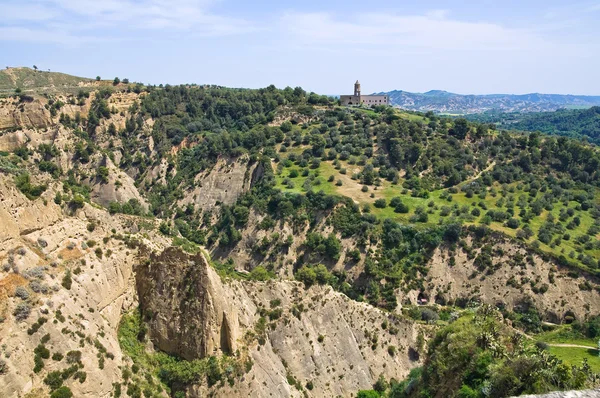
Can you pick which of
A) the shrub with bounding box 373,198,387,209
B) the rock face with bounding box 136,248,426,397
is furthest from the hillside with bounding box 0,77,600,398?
the shrub with bounding box 373,198,387,209

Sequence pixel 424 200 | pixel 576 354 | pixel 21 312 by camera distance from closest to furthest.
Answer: pixel 21 312, pixel 576 354, pixel 424 200

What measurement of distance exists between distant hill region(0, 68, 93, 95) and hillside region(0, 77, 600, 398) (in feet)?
48.4

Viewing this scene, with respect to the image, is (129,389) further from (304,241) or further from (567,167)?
(567,167)

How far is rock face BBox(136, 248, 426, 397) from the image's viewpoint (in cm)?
3142

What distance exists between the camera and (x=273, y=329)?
126 ft

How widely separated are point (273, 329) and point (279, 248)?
121ft

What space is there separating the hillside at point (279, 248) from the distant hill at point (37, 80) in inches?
581

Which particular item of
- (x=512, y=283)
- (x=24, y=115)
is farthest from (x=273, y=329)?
(x=24, y=115)

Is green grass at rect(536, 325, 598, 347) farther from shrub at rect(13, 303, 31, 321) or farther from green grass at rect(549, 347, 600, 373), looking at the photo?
shrub at rect(13, 303, 31, 321)

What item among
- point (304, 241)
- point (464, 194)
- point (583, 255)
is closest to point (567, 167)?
Result: point (464, 194)

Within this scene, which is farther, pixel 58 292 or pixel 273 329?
pixel 273 329

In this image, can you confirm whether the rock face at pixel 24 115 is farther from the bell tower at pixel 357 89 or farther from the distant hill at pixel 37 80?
the bell tower at pixel 357 89

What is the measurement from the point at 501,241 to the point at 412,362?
33303 millimetres

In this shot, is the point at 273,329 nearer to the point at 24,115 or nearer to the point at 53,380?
the point at 53,380
